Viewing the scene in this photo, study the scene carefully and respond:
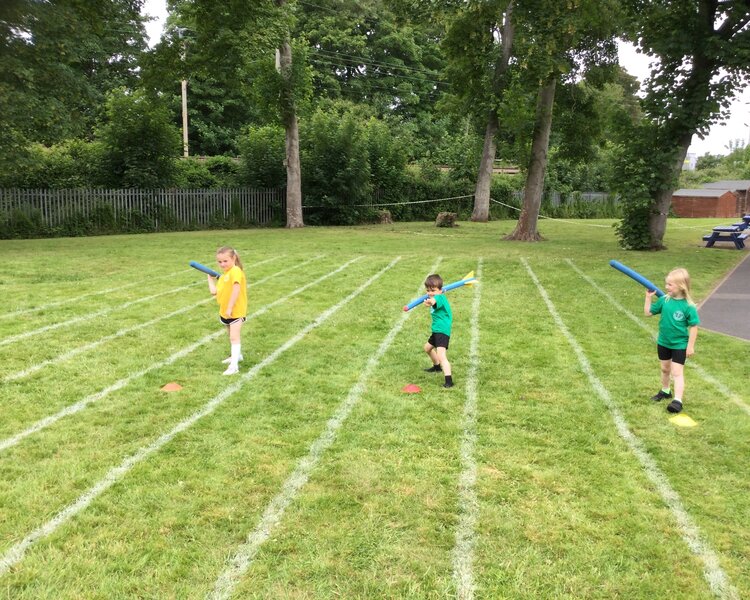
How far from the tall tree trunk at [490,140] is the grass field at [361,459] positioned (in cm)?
2003

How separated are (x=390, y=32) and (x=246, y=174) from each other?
32111mm

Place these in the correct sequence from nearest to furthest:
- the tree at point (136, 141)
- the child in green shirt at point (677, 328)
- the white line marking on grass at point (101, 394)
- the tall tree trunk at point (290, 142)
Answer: the white line marking on grass at point (101, 394) < the child in green shirt at point (677, 328) < the tree at point (136, 141) < the tall tree trunk at point (290, 142)

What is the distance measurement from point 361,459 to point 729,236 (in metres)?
19.7

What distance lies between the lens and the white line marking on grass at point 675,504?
10.2 feet

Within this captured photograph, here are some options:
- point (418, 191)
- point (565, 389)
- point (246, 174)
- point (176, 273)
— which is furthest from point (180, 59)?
point (565, 389)

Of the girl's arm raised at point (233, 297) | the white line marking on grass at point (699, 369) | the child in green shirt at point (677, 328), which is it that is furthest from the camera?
the girl's arm raised at point (233, 297)

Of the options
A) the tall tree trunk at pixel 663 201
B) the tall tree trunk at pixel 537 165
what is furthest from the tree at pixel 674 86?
the tall tree trunk at pixel 537 165

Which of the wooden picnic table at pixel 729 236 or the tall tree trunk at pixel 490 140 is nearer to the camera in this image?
the wooden picnic table at pixel 729 236

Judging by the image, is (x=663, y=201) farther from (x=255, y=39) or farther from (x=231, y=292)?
(x=231, y=292)

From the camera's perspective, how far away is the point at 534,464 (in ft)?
14.3

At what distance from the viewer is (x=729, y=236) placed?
Result: 65.7 feet

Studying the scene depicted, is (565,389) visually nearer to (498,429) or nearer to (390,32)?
(498,429)

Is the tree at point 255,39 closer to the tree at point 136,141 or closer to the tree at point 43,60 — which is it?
the tree at point 43,60

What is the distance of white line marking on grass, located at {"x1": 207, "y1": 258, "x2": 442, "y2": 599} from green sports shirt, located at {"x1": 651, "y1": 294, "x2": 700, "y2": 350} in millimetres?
2861
